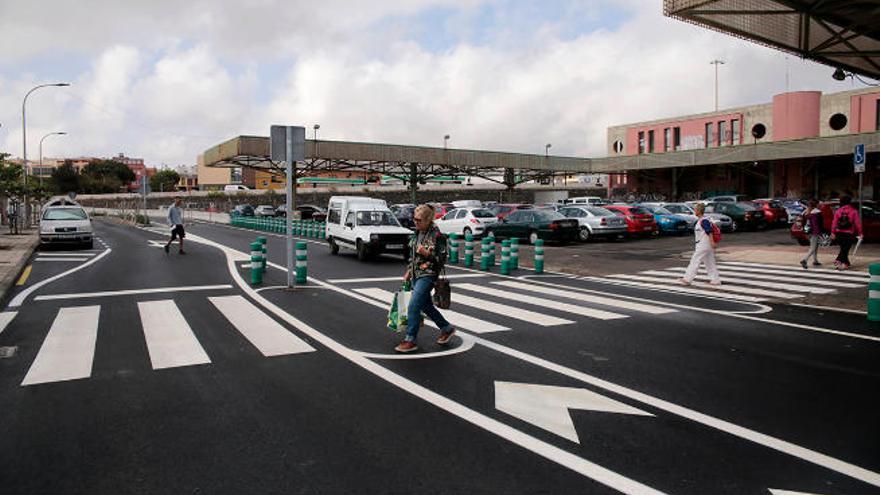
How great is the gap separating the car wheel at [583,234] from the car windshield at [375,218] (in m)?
9.14

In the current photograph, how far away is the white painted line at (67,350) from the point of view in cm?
638

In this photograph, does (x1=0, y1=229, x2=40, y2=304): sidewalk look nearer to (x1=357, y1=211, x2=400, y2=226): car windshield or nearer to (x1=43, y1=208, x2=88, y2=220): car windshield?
(x1=43, y1=208, x2=88, y2=220): car windshield

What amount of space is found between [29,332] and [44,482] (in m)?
5.47

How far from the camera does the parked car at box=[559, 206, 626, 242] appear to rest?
25.8m

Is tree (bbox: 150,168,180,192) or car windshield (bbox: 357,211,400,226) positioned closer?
car windshield (bbox: 357,211,400,226)

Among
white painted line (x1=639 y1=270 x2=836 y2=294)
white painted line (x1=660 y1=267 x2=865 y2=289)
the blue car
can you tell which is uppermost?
the blue car

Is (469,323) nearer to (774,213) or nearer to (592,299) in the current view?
(592,299)

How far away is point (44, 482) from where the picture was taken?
156 inches

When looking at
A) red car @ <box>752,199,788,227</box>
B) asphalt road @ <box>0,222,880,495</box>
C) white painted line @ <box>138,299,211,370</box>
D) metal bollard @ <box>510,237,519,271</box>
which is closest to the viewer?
asphalt road @ <box>0,222,880,495</box>

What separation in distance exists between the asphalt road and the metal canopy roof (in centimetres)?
584

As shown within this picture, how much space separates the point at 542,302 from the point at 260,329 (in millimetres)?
4801

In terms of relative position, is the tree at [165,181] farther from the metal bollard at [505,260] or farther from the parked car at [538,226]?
the metal bollard at [505,260]

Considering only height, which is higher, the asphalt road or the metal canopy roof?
the metal canopy roof

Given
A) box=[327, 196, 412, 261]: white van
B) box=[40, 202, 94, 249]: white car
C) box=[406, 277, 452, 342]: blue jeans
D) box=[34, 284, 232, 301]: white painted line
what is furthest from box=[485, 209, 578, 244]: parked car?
box=[406, 277, 452, 342]: blue jeans
